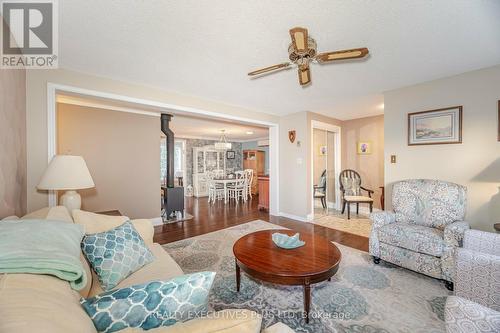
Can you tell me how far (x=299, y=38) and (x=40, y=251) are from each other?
73.7 inches

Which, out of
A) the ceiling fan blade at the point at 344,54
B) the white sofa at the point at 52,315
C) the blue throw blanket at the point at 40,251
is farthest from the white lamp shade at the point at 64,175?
the ceiling fan blade at the point at 344,54

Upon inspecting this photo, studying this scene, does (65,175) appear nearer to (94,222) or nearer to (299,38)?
(94,222)

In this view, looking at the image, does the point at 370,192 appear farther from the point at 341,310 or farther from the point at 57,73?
the point at 57,73

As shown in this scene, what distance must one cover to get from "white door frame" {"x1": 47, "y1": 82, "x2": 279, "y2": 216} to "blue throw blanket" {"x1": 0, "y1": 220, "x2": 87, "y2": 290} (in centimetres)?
181

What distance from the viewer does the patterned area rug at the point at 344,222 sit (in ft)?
12.1

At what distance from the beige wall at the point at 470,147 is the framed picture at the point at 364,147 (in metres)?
1.86

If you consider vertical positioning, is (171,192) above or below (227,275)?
above

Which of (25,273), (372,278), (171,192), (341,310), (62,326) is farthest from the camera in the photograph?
(171,192)

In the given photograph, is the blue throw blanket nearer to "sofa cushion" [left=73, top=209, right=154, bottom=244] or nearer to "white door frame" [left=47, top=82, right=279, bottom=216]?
"sofa cushion" [left=73, top=209, right=154, bottom=244]

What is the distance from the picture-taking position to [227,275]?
7.29ft

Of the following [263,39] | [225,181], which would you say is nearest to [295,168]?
[225,181]

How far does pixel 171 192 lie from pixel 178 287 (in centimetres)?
393

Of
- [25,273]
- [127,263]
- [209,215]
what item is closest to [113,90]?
[127,263]

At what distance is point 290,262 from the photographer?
65.3 inches
